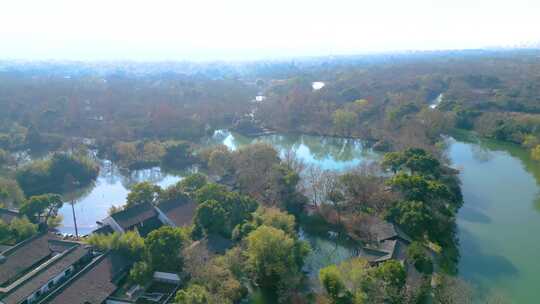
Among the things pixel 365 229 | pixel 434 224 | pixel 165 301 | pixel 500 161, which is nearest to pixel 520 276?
pixel 434 224

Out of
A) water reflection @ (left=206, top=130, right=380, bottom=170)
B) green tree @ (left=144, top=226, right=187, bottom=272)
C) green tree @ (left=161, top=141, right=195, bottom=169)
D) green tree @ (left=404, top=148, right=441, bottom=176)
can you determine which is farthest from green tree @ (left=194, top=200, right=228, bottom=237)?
water reflection @ (left=206, top=130, right=380, bottom=170)

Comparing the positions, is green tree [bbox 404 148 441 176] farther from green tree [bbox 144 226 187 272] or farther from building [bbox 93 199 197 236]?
green tree [bbox 144 226 187 272]

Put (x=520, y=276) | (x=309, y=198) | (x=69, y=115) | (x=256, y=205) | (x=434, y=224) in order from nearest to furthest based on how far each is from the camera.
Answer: (x=520, y=276)
(x=434, y=224)
(x=256, y=205)
(x=309, y=198)
(x=69, y=115)

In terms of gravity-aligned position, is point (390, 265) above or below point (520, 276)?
above

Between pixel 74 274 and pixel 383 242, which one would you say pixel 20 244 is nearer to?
pixel 74 274

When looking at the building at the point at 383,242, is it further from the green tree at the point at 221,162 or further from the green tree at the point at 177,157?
the green tree at the point at 177,157

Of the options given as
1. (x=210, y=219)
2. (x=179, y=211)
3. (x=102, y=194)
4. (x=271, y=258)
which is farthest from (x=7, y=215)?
(x=271, y=258)

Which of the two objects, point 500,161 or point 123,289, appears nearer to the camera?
point 123,289

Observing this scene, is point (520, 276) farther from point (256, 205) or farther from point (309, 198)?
point (256, 205)
